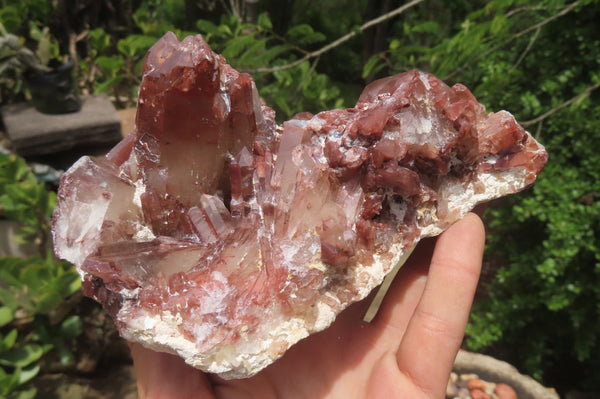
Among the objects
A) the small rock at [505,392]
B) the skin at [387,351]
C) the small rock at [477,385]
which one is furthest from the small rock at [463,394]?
the skin at [387,351]

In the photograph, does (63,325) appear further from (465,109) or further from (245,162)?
(465,109)

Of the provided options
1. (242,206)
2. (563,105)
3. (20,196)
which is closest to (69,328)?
(20,196)

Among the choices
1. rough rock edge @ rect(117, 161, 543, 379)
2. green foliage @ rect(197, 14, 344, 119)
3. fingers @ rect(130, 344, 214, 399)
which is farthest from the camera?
green foliage @ rect(197, 14, 344, 119)

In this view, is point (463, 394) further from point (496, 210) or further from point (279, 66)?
point (279, 66)

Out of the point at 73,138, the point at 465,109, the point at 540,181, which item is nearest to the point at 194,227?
the point at 465,109

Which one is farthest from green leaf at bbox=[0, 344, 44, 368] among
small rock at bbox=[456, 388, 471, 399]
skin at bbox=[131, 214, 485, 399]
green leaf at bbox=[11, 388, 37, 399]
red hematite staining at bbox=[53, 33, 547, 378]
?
small rock at bbox=[456, 388, 471, 399]

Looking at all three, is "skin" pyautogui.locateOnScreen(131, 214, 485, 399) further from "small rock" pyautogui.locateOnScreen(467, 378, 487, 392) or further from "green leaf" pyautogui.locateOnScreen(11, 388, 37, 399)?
"green leaf" pyautogui.locateOnScreen(11, 388, 37, 399)
